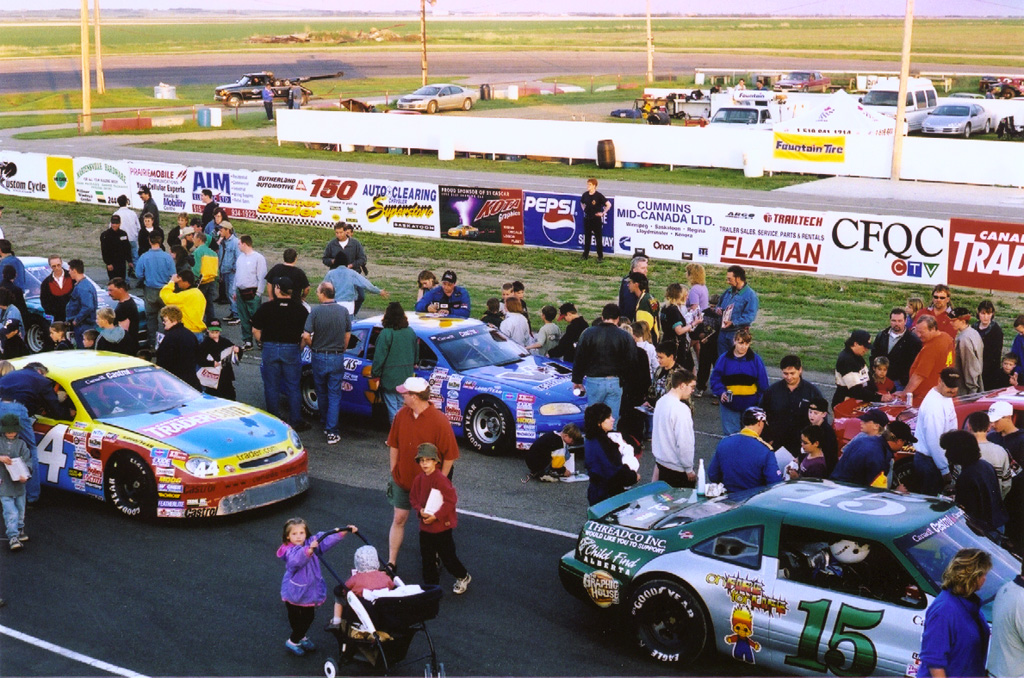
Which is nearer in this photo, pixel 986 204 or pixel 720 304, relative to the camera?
pixel 720 304

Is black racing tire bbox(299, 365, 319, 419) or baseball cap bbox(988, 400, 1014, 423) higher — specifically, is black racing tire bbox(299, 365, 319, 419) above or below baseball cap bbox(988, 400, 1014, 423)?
below

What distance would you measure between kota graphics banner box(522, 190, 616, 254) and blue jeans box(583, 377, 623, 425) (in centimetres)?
1245

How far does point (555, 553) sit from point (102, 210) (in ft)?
82.2

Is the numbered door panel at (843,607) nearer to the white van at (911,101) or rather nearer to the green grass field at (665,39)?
the white van at (911,101)

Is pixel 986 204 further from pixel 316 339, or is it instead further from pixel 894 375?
pixel 316 339

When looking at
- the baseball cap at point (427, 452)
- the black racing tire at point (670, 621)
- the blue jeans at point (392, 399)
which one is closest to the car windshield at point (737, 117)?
the blue jeans at point (392, 399)

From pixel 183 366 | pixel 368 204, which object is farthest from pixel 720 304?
pixel 368 204

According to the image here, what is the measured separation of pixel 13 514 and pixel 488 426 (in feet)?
16.5

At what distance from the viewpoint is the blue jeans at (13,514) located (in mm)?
10133

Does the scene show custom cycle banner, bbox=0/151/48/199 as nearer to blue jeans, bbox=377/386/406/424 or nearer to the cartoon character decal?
blue jeans, bbox=377/386/406/424

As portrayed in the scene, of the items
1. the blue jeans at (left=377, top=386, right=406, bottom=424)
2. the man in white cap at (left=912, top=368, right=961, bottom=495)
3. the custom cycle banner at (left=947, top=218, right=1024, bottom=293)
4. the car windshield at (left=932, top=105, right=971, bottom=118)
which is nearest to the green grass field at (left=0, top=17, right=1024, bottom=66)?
the car windshield at (left=932, top=105, right=971, bottom=118)

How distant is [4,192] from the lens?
34.9m

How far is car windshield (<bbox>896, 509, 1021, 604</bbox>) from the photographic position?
7.38 meters

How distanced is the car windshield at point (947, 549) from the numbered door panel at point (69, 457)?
719 cm
